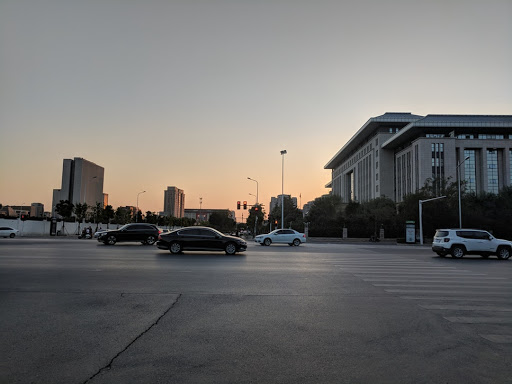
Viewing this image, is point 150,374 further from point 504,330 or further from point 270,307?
point 504,330

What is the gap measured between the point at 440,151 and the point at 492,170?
14.0m

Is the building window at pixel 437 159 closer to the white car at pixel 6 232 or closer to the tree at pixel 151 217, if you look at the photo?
the white car at pixel 6 232

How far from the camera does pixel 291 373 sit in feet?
14.3

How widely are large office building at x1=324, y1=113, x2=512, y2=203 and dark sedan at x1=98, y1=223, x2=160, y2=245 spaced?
63.3 metres

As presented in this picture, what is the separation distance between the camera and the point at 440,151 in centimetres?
7994

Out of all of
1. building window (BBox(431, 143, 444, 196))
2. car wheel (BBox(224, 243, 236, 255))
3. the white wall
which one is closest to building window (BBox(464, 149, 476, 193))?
building window (BBox(431, 143, 444, 196))

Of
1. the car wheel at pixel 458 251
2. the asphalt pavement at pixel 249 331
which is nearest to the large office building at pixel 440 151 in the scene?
the car wheel at pixel 458 251

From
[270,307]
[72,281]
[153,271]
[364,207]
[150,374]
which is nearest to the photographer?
[150,374]

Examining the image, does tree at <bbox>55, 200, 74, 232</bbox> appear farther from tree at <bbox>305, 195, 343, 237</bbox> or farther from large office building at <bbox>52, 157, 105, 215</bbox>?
tree at <bbox>305, 195, 343, 237</bbox>

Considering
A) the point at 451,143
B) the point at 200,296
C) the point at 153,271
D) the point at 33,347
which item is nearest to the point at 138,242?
the point at 153,271

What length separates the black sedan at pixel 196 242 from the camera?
2139cm

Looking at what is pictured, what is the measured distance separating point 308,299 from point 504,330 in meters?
3.70

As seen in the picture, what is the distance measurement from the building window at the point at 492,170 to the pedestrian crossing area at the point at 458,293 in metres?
80.5

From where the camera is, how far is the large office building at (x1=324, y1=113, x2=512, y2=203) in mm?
79812
